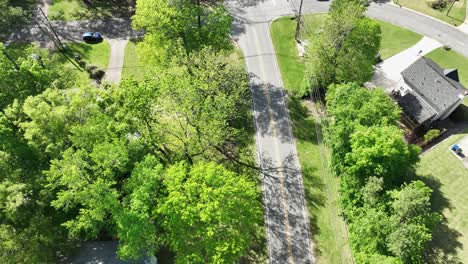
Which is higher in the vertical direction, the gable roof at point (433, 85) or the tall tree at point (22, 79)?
the gable roof at point (433, 85)

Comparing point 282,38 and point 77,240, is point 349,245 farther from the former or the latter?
point 282,38

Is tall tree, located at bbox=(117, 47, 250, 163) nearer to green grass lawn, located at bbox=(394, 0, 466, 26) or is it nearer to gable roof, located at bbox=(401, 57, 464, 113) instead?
gable roof, located at bbox=(401, 57, 464, 113)

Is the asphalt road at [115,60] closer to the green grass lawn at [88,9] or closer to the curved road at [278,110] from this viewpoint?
the green grass lawn at [88,9]

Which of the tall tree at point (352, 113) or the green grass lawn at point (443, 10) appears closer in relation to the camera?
the tall tree at point (352, 113)

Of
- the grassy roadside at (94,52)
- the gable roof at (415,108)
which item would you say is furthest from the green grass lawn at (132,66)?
the gable roof at (415,108)

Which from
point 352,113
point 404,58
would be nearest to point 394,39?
point 404,58

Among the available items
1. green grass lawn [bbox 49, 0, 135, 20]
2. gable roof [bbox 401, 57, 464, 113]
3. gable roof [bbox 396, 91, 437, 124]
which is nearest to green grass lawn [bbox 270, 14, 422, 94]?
gable roof [bbox 401, 57, 464, 113]

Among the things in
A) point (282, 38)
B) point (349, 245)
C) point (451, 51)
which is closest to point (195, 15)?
point (282, 38)

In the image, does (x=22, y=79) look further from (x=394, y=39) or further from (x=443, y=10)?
(x=443, y=10)
